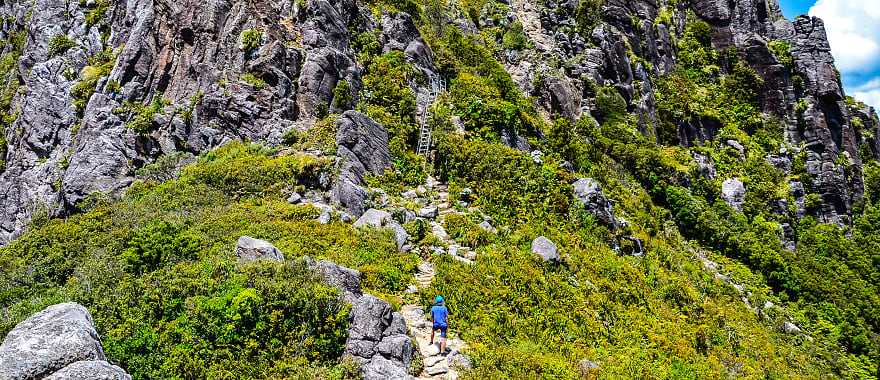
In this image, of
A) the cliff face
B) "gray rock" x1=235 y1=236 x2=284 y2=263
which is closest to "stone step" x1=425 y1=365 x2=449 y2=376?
"gray rock" x1=235 y1=236 x2=284 y2=263

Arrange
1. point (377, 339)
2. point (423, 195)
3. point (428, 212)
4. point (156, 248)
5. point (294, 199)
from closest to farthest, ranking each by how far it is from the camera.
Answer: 1. point (377, 339)
2. point (156, 248)
3. point (294, 199)
4. point (428, 212)
5. point (423, 195)

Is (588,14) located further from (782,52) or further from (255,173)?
(255,173)

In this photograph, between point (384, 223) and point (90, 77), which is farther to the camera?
point (90, 77)

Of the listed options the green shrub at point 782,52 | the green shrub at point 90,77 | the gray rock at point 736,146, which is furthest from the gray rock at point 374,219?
the green shrub at point 782,52

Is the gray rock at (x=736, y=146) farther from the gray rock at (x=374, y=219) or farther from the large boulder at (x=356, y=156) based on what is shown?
the gray rock at (x=374, y=219)

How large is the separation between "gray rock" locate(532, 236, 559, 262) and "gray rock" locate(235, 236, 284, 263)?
31.1 ft

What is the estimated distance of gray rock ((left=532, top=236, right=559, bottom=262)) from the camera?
19141 mm

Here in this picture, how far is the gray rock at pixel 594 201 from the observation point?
24.1 meters

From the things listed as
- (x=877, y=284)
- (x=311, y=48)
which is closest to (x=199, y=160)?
(x=311, y=48)

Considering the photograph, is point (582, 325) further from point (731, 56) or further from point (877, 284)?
point (731, 56)

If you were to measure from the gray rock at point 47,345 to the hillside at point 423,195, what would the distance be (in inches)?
10.4

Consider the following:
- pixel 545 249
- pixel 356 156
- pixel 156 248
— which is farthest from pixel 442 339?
pixel 356 156

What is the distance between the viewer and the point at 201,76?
26.4 m

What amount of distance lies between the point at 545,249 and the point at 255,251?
34.1 feet
